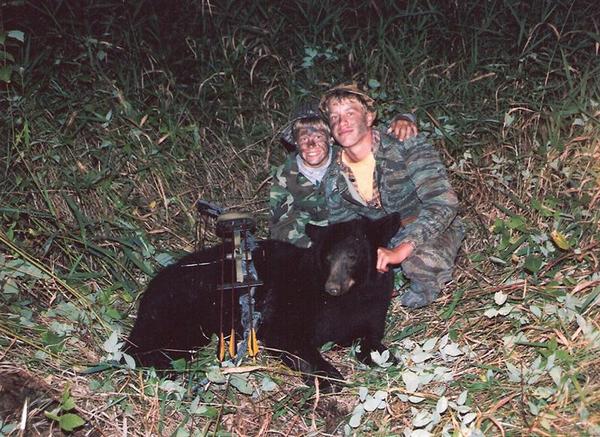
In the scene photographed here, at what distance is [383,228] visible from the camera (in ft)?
10.9

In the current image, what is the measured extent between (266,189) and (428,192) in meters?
1.64

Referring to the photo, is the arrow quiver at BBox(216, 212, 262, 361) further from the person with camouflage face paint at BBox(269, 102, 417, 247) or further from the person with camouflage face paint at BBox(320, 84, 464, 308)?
the person with camouflage face paint at BBox(320, 84, 464, 308)

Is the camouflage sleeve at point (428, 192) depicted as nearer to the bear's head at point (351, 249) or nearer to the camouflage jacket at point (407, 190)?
the camouflage jacket at point (407, 190)

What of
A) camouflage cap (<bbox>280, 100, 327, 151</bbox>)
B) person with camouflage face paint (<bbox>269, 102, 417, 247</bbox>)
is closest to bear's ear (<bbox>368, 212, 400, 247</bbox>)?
person with camouflage face paint (<bbox>269, 102, 417, 247</bbox>)

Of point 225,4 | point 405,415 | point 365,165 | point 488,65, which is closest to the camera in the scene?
point 405,415

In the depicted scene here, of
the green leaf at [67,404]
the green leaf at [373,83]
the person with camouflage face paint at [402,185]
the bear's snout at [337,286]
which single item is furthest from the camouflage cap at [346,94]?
the green leaf at [67,404]

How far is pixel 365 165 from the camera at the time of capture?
4086mm

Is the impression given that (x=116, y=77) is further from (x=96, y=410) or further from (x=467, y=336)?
(x=467, y=336)

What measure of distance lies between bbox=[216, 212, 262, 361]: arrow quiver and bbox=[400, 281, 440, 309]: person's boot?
3.27 ft

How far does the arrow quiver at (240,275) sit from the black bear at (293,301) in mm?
39

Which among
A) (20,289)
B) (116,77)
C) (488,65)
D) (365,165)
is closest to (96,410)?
(20,289)

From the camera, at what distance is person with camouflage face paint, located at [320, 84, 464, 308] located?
380cm

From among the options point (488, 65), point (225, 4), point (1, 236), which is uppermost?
point (225, 4)

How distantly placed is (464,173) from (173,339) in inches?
95.3
